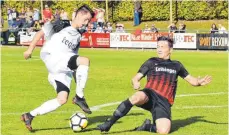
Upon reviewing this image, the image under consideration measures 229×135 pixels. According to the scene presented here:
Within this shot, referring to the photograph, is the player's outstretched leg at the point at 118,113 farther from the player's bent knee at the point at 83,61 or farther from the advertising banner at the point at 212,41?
the advertising banner at the point at 212,41

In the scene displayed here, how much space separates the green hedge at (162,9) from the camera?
5072 centimetres

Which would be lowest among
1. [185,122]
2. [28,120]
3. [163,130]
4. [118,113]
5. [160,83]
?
[185,122]

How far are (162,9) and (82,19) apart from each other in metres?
44.1

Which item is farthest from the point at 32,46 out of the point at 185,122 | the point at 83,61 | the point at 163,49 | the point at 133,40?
the point at 133,40

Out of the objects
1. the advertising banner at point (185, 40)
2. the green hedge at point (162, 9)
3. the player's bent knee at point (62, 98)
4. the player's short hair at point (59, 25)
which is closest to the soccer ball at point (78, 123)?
the player's bent knee at point (62, 98)

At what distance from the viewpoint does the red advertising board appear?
4078 centimetres

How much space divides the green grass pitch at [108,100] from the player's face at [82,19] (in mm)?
1900

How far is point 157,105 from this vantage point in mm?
10062

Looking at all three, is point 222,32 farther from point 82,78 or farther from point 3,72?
point 82,78

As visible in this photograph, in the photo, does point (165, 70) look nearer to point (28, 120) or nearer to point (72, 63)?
point (72, 63)

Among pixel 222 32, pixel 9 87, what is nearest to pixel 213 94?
pixel 9 87

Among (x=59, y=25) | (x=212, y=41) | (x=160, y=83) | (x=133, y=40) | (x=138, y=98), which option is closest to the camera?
(x=138, y=98)

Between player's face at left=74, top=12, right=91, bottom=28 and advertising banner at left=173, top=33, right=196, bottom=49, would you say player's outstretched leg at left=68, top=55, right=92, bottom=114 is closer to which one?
player's face at left=74, top=12, right=91, bottom=28

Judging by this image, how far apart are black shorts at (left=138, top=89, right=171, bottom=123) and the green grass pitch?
1.22 feet
